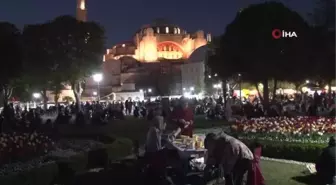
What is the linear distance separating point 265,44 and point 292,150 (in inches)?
681

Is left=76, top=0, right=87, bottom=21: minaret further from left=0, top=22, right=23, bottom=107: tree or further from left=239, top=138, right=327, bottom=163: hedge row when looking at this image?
left=239, top=138, right=327, bottom=163: hedge row

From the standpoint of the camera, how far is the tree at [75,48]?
154 feet

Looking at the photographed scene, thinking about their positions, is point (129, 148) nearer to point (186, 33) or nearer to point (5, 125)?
point (5, 125)

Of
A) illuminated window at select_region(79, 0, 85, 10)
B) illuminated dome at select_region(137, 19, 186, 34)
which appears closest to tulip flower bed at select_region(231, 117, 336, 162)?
illuminated window at select_region(79, 0, 85, 10)

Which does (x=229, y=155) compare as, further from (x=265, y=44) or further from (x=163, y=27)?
(x=163, y=27)

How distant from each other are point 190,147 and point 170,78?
3574 inches

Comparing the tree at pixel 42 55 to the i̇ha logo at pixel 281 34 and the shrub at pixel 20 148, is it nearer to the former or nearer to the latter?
the i̇ha logo at pixel 281 34

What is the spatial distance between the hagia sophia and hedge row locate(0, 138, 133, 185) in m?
67.9

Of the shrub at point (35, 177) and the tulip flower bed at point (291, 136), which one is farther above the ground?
the tulip flower bed at point (291, 136)

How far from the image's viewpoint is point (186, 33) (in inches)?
5315

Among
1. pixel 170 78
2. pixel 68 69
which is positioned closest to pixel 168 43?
pixel 170 78

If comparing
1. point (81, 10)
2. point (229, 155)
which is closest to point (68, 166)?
point (229, 155)

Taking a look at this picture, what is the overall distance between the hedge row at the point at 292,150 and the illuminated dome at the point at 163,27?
11786cm

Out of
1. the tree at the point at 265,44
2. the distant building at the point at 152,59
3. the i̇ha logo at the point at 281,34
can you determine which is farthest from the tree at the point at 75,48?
the distant building at the point at 152,59
